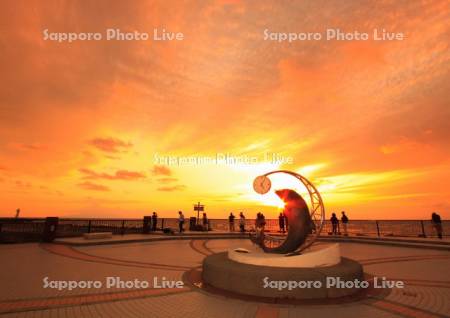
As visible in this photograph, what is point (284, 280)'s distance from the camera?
691 cm

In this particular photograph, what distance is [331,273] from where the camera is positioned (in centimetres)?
710

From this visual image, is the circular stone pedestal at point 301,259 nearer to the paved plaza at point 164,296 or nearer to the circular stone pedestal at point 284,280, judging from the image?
the circular stone pedestal at point 284,280

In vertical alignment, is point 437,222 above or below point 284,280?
above

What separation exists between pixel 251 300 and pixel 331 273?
94.6 inches

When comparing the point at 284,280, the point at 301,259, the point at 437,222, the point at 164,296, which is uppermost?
the point at 437,222

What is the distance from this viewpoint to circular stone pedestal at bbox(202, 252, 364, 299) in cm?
682

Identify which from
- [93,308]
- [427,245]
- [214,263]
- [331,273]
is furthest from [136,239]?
[427,245]

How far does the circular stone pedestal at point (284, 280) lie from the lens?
6816 millimetres

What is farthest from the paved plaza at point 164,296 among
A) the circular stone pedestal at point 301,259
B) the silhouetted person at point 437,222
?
the silhouetted person at point 437,222

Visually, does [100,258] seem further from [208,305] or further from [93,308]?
[208,305]

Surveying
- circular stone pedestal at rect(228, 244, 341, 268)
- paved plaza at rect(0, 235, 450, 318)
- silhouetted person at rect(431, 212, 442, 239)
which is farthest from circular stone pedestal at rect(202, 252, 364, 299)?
silhouetted person at rect(431, 212, 442, 239)

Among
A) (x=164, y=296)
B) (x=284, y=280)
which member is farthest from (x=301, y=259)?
(x=164, y=296)

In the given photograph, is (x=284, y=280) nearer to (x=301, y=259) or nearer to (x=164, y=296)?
(x=301, y=259)

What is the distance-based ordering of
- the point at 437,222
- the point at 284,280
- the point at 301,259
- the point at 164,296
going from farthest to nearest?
the point at 437,222
the point at 301,259
the point at 284,280
the point at 164,296
